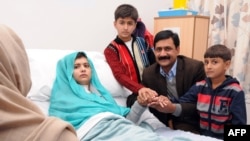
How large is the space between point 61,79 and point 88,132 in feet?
1.63

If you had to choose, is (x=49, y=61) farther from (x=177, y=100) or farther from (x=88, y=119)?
(x=177, y=100)

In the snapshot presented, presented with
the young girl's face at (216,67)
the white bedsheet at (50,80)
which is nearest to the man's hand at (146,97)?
the white bedsheet at (50,80)

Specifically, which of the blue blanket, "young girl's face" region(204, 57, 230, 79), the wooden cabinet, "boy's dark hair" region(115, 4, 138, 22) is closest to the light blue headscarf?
the blue blanket

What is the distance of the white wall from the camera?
2.03m

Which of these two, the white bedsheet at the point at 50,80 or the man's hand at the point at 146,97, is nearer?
the man's hand at the point at 146,97

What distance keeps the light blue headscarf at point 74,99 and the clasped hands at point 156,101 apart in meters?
0.19

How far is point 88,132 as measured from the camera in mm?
1423

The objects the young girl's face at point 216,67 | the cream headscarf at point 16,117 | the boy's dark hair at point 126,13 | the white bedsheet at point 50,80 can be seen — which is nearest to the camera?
the cream headscarf at point 16,117

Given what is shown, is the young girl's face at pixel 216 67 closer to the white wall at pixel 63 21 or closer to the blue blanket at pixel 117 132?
the blue blanket at pixel 117 132

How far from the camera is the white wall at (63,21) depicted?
6.66 ft

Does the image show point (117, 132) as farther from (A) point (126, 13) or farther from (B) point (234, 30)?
(B) point (234, 30)

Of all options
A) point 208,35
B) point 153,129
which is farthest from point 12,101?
point 208,35

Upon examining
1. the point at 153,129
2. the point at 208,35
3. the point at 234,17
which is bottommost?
the point at 153,129

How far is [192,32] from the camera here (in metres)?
2.21
